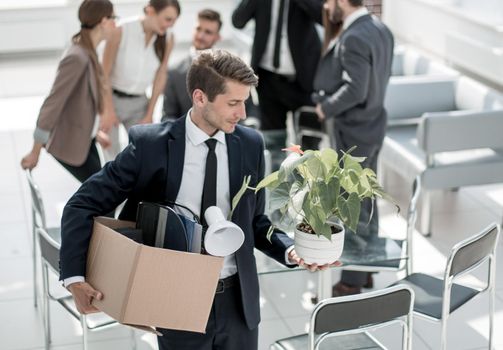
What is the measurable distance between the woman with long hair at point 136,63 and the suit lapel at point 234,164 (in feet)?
7.80

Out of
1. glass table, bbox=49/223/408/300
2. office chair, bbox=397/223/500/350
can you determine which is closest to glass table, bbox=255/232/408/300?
glass table, bbox=49/223/408/300

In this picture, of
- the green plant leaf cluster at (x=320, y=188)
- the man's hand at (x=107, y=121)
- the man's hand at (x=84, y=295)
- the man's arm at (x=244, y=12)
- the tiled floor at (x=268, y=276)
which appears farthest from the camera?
the man's arm at (x=244, y=12)

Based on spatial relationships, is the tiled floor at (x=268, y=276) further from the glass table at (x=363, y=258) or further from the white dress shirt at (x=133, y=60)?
the white dress shirt at (x=133, y=60)

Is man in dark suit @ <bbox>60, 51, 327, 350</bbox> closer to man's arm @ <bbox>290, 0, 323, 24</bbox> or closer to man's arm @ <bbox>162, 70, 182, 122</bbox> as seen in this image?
man's arm @ <bbox>162, 70, 182, 122</bbox>

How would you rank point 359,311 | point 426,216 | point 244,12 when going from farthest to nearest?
1. point 244,12
2. point 426,216
3. point 359,311

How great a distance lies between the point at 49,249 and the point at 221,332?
3.94ft

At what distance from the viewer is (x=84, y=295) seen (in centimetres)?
277

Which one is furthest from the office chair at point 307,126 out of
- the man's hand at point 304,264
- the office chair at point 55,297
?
the man's hand at point 304,264

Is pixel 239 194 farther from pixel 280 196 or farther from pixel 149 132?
pixel 149 132

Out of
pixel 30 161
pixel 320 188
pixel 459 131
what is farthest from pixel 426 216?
pixel 320 188

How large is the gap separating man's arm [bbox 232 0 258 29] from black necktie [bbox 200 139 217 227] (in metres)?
3.39

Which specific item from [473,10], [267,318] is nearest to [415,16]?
[473,10]

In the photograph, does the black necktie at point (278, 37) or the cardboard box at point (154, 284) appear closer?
the cardboard box at point (154, 284)

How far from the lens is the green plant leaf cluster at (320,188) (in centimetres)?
286
